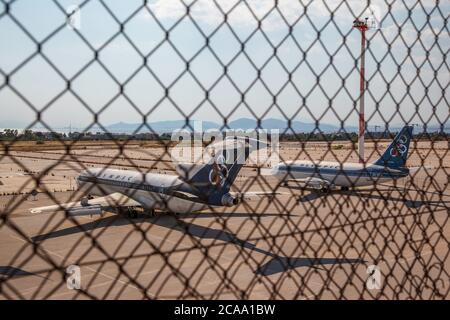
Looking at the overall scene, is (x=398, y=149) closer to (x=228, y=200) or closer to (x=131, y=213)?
(x=228, y=200)

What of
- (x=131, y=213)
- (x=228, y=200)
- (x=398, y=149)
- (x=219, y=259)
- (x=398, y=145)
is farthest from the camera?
(x=131, y=213)

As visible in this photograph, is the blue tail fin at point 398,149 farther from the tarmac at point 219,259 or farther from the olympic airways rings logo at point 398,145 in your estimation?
the tarmac at point 219,259

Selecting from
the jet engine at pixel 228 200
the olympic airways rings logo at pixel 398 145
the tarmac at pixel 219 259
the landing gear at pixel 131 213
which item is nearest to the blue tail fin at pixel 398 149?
the olympic airways rings logo at pixel 398 145

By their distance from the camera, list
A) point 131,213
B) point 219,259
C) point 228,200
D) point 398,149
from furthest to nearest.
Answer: point 131,213, point 228,200, point 398,149, point 219,259

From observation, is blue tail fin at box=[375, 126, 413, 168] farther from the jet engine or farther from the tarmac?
the jet engine

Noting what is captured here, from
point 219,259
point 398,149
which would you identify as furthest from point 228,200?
point 398,149

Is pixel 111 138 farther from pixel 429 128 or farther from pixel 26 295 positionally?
pixel 26 295

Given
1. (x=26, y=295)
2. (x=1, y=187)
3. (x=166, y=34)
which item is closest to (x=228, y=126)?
(x=166, y=34)

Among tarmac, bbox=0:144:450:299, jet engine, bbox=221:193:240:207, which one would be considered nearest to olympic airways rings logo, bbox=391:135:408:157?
tarmac, bbox=0:144:450:299

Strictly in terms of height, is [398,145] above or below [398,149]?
above

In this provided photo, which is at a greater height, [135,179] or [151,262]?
[135,179]

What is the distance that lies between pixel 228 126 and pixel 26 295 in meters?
10.6
